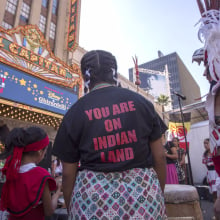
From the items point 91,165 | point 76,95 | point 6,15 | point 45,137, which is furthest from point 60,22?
point 91,165

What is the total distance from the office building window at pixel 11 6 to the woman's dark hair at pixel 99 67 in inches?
510

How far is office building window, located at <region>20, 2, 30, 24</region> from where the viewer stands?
1200cm

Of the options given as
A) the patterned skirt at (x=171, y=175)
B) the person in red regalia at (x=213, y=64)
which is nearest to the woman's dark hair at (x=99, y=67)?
the person in red regalia at (x=213, y=64)

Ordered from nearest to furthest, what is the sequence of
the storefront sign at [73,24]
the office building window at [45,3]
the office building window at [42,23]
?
the storefront sign at [73,24], the office building window at [42,23], the office building window at [45,3]

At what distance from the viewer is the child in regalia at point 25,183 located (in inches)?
60.6

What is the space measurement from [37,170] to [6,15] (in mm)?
12697

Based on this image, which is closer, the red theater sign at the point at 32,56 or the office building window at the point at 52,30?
the red theater sign at the point at 32,56

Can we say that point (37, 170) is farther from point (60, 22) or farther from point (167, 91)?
point (167, 91)

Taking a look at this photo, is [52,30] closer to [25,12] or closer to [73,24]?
[73,24]

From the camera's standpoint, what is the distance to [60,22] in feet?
45.4

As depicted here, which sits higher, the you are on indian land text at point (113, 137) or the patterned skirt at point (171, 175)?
the you are on indian land text at point (113, 137)

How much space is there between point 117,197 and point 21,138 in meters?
1.17

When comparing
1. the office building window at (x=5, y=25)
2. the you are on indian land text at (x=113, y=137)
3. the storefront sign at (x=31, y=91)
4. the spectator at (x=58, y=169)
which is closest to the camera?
the you are on indian land text at (x=113, y=137)

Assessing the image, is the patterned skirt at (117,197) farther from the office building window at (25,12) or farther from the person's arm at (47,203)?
the office building window at (25,12)
